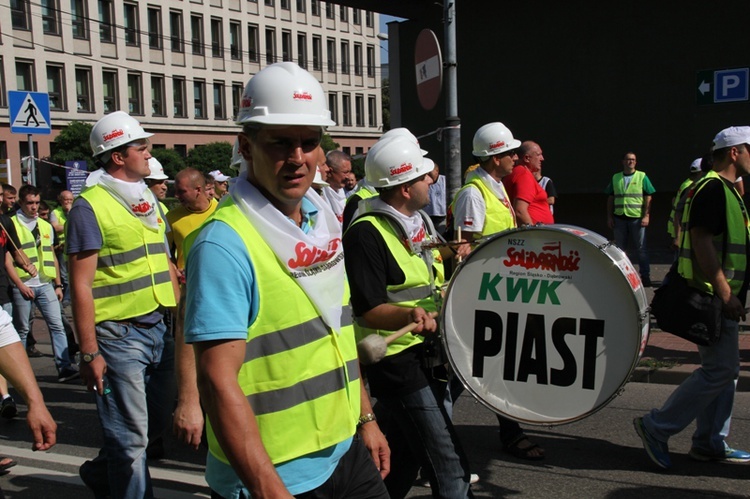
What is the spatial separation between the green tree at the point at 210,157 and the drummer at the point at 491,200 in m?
37.7

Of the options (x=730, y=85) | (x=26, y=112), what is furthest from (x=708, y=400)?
(x=730, y=85)

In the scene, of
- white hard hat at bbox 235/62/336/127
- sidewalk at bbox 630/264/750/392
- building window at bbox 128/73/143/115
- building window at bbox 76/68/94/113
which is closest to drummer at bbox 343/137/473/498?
white hard hat at bbox 235/62/336/127

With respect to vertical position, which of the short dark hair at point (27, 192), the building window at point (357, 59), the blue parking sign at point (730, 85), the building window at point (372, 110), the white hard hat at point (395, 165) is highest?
the building window at point (357, 59)

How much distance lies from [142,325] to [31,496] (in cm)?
157

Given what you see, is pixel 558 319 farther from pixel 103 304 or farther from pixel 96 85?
pixel 96 85

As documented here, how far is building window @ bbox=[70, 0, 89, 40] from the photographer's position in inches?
1753

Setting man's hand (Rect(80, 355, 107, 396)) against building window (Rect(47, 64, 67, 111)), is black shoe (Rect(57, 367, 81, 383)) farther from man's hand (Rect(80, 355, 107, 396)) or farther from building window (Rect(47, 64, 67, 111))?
building window (Rect(47, 64, 67, 111))

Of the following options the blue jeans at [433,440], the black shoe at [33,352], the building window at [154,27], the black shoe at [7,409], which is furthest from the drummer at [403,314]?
the building window at [154,27]

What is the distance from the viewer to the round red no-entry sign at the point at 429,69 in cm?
838

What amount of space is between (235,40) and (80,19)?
10.8 metres

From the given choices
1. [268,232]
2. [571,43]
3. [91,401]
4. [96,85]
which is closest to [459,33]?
[571,43]

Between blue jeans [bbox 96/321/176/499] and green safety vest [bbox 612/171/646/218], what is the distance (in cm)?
910

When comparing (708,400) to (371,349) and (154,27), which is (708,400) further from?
(154,27)

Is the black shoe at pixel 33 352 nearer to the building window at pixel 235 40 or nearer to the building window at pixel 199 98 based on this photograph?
the building window at pixel 199 98
